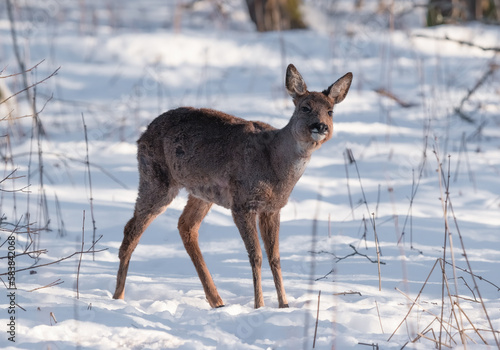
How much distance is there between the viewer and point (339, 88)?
5.62m

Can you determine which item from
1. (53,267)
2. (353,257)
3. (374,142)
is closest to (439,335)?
(353,257)

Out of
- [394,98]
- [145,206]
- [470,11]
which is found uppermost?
[470,11]

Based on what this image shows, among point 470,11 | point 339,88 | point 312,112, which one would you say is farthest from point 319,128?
point 470,11

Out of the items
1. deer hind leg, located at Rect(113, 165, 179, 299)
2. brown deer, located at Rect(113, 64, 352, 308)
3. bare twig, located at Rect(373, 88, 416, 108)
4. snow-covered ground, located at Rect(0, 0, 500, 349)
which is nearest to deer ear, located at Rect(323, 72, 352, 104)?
brown deer, located at Rect(113, 64, 352, 308)

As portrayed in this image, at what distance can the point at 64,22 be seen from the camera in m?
17.1

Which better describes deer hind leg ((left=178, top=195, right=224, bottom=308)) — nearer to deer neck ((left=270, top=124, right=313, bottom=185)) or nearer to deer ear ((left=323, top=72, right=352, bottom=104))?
deer neck ((left=270, top=124, right=313, bottom=185))

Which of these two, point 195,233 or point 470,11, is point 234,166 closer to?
point 195,233

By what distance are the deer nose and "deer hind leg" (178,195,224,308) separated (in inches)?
59.3

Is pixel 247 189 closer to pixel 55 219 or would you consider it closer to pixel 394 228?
pixel 394 228

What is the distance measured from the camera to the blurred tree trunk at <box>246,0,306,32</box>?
50.0ft

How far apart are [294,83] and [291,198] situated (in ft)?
9.50

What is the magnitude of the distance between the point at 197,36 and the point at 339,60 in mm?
2931

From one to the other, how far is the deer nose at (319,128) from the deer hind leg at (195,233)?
4.94 feet

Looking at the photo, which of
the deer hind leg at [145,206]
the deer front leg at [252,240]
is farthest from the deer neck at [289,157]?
the deer hind leg at [145,206]
